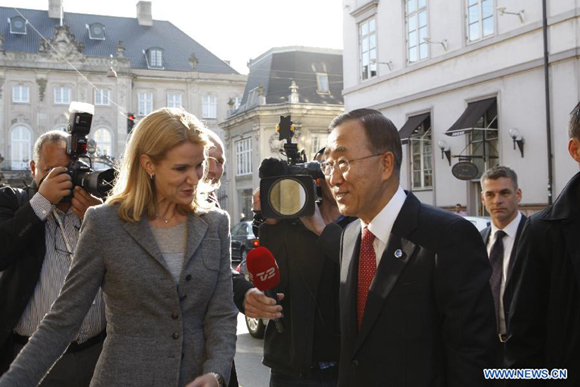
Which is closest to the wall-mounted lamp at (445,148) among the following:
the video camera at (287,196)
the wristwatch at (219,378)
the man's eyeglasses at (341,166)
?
the video camera at (287,196)

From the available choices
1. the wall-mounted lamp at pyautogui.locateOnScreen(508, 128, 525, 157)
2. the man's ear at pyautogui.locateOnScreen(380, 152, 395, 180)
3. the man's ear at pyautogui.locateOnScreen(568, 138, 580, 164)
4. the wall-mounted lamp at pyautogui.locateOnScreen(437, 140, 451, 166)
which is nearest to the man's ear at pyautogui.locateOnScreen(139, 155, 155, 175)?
the man's ear at pyautogui.locateOnScreen(380, 152, 395, 180)

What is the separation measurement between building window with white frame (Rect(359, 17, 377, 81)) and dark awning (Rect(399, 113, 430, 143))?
3.30 m

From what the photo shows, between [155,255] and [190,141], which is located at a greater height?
[190,141]

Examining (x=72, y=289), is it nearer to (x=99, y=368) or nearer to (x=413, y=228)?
(x=99, y=368)

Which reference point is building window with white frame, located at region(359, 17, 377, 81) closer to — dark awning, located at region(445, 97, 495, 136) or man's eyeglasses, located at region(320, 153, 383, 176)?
dark awning, located at region(445, 97, 495, 136)

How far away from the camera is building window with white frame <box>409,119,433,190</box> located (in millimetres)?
21875

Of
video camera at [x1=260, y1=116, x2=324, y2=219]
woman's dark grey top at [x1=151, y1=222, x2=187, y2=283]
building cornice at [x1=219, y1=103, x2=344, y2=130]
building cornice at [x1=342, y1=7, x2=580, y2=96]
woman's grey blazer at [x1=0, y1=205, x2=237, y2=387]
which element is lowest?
woman's grey blazer at [x1=0, y1=205, x2=237, y2=387]

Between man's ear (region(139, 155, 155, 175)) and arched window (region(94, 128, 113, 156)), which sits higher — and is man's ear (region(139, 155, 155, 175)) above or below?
below

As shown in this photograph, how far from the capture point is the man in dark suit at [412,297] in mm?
2307

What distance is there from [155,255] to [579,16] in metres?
16.8

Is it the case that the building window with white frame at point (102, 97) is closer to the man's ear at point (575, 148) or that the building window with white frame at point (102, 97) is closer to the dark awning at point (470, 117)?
the dark awning at point (470, 117)

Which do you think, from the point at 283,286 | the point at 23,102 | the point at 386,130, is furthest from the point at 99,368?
the point at 23,102

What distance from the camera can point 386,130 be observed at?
9.09ft

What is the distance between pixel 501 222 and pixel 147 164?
3.81m
